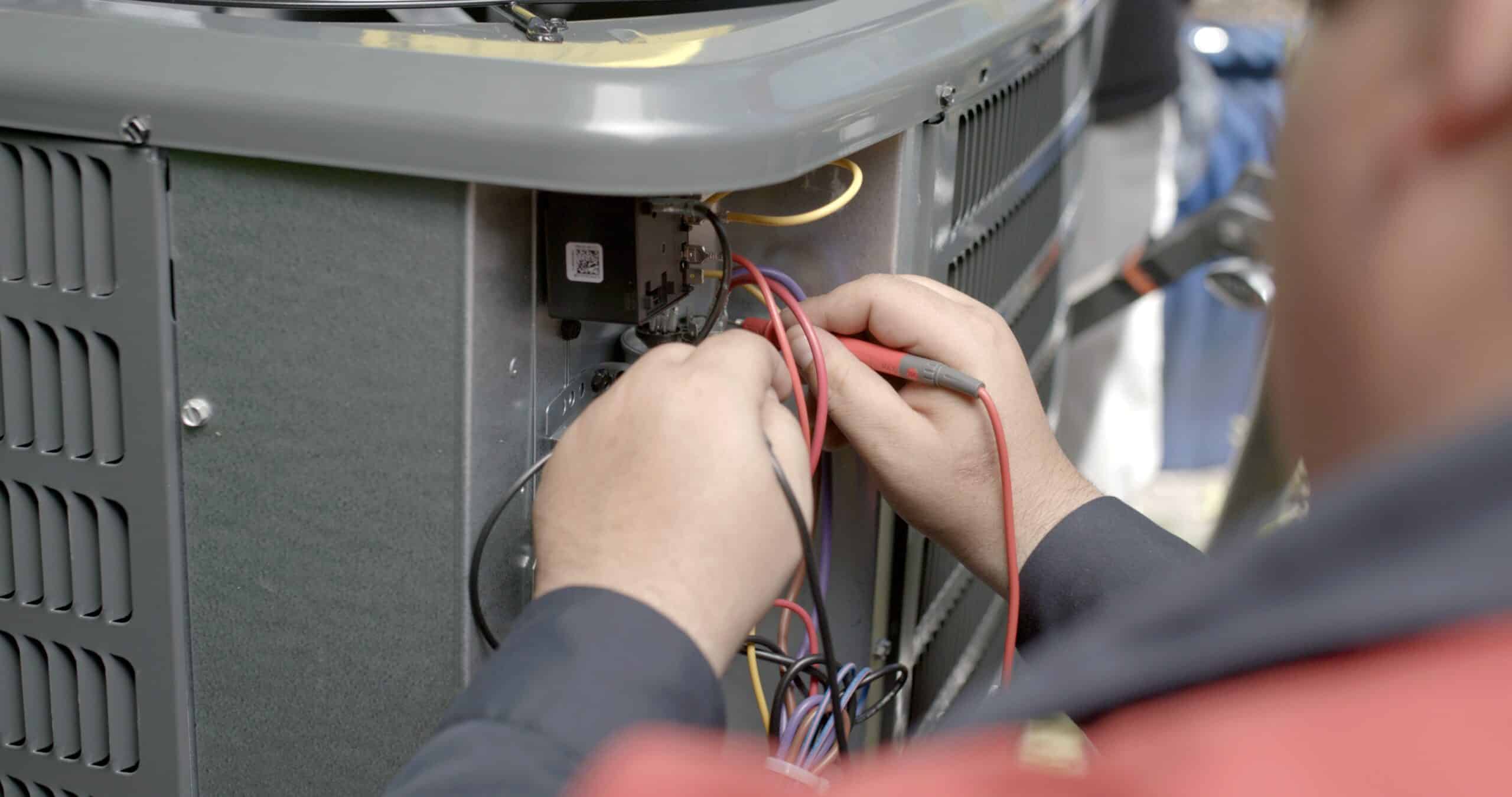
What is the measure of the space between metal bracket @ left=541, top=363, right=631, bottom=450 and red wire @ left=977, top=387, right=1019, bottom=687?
182 mm

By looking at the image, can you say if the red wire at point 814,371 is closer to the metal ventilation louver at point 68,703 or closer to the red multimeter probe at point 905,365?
the red multimeter probe at point 905,365

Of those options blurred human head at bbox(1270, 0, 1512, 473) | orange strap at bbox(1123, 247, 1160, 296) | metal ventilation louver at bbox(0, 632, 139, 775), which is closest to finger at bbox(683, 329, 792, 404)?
blurred human head at bbox(1270, 0, 1512, 473)

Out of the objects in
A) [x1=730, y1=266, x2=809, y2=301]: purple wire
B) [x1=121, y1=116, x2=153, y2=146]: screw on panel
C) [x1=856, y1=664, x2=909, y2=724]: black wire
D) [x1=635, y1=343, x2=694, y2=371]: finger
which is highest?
[x1=121, y1=116, x2=153, y2=146]: screw on panel

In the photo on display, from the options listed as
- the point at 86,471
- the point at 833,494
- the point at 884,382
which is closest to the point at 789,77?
the point at 884,382

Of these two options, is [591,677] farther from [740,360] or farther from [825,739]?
[825,739]

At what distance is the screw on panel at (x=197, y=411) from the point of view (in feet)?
1.98

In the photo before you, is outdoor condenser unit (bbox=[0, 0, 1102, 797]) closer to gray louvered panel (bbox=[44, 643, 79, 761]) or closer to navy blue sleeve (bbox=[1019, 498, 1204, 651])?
gray louvered panel (bbox=[44, 643, 79, 761])

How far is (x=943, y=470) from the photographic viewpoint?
0.68 m

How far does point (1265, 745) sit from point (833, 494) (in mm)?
473

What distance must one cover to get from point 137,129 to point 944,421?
1.28 feet

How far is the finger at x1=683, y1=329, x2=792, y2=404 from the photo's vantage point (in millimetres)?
554

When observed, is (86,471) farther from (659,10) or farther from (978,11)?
(978,11)

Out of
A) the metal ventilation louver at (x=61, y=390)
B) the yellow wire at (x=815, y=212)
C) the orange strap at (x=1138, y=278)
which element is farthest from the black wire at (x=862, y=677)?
the orange strap at (x=1138, y=278)

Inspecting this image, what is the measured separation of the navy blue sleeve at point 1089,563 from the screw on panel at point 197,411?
41 cm
